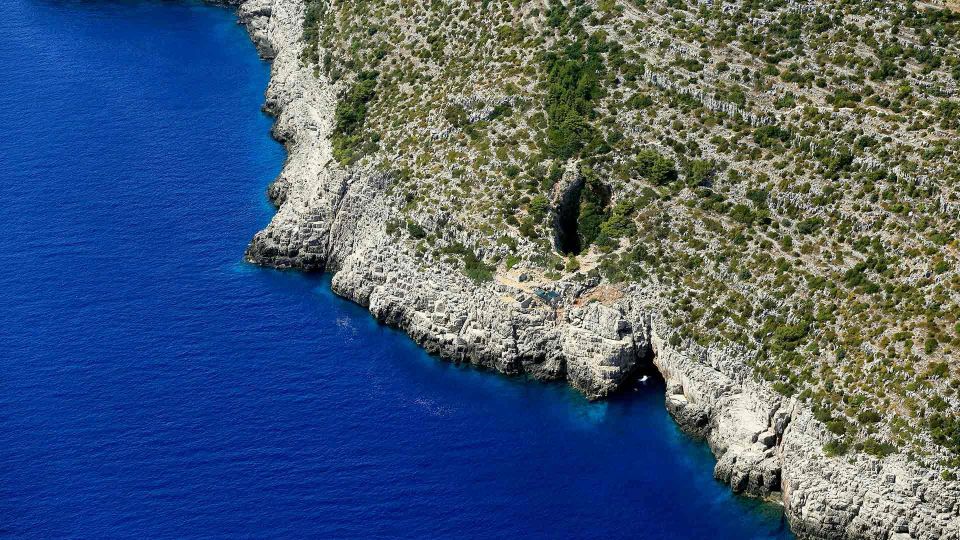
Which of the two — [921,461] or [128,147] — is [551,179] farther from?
[128,147]

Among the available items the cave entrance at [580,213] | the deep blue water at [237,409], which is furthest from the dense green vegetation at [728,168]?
the deep blue water at [237,409]

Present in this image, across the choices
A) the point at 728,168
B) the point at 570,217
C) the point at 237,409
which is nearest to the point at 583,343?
the point at 570,217

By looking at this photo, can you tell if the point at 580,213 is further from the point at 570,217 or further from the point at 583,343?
the point at 583,343

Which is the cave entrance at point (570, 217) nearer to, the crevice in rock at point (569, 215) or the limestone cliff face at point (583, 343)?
the crevice in rock at point (569, 215)

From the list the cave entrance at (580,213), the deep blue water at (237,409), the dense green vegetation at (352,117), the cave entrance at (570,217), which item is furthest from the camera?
the dense green vegetation at (352,117)

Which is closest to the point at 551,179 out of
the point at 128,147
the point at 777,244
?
the point at 777,244

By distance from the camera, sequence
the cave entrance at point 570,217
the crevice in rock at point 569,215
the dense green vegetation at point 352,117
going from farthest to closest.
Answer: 1. the dense green vegetation at point 352,117
2. the cave entrance at point 570,217
3. the crevice in rock at point 569,215
